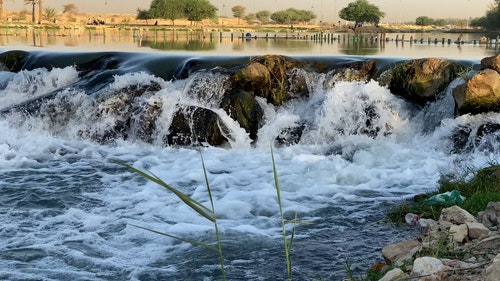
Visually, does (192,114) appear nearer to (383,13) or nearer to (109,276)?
(109,276)

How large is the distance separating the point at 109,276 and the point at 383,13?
266 feet

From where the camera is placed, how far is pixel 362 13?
3118 inches

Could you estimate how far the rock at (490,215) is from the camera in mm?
5433

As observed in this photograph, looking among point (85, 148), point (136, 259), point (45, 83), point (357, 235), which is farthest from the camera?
point (45, 83)

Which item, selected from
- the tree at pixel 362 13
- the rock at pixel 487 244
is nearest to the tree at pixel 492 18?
the tree at pixel 362 13

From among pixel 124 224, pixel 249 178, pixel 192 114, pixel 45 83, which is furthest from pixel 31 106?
pixel 124 224

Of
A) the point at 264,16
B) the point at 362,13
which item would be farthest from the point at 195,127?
the point at 264,16

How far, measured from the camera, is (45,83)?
648 inches

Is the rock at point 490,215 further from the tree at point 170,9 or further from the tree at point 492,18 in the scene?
the tree at point 170,9

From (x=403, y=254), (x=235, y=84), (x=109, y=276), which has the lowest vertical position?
(x=109, y=276)

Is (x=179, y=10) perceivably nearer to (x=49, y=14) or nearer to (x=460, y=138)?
(x=49, y=14)

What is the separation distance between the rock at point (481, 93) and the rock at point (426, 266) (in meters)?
8.50

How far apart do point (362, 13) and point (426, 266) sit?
259ft

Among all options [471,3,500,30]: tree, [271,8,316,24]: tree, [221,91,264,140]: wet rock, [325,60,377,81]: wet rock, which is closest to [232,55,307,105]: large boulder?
[221,91,264,140]: wet rock
